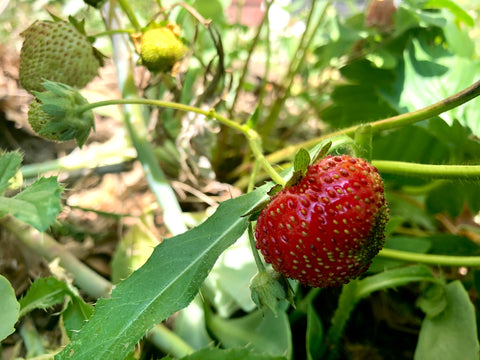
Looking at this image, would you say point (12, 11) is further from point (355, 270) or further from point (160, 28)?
point (355, 270)

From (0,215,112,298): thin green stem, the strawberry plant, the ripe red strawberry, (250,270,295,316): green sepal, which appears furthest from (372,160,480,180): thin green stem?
(0,215,112,298): thin green stem

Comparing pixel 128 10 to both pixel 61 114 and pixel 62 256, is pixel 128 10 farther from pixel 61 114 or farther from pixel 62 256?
pixel 62 256

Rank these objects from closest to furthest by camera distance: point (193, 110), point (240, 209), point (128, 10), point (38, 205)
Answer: point (38, 205) → point (240, 209) → point (193, 110) → point (128, 10)

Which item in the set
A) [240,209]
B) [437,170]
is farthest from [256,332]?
[437,170]

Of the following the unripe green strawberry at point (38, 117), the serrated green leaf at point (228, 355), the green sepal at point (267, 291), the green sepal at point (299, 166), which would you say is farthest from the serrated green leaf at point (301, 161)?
the unripe green strawberry at point (38, 117)

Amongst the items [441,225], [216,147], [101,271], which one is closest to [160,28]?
[216,147]

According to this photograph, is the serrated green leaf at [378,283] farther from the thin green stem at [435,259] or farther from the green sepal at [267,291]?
the green sepal at [267,291]

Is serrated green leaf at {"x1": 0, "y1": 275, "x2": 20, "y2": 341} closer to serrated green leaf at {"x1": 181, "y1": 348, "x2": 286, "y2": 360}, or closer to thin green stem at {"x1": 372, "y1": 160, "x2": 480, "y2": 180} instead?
serrated green leaf at {"x1": 181, "y1": 348, "x2": 286, "y2": 360}
